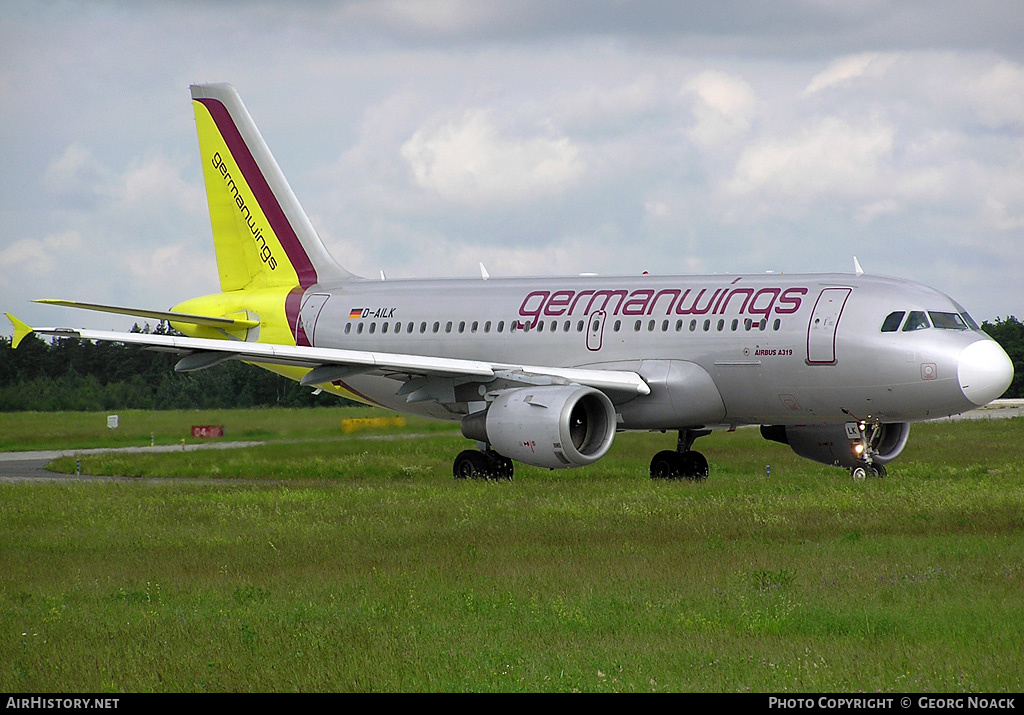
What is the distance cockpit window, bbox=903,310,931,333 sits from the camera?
2280cm

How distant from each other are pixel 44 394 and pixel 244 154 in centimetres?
1156

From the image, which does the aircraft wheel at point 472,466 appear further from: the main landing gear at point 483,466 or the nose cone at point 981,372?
the nose cone at point 981,372

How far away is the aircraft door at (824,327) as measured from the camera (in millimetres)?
23109

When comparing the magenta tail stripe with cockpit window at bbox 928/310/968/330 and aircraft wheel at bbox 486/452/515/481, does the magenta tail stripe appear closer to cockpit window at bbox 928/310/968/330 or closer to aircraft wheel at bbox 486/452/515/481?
aircraft wheel at bbox 486/452/515/481

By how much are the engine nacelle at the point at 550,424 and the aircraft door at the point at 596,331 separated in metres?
1.75

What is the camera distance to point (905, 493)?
20.1m

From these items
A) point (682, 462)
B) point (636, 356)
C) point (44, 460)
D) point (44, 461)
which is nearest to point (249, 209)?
point (44, 461)

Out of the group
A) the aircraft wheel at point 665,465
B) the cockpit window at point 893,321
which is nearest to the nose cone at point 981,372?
the cockpit window at point 893,321

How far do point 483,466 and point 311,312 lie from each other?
675cm

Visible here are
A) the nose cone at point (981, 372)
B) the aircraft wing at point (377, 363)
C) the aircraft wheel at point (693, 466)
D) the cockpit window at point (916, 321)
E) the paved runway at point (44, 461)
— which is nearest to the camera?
the nose cone at point (981, 372)

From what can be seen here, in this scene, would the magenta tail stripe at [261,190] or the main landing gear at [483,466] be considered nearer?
the main landing gear at [483,466]

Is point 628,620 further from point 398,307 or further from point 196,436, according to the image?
point 196,436

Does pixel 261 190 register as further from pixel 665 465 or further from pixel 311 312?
pixel 665 465

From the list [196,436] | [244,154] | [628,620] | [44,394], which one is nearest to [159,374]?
[44,394]
